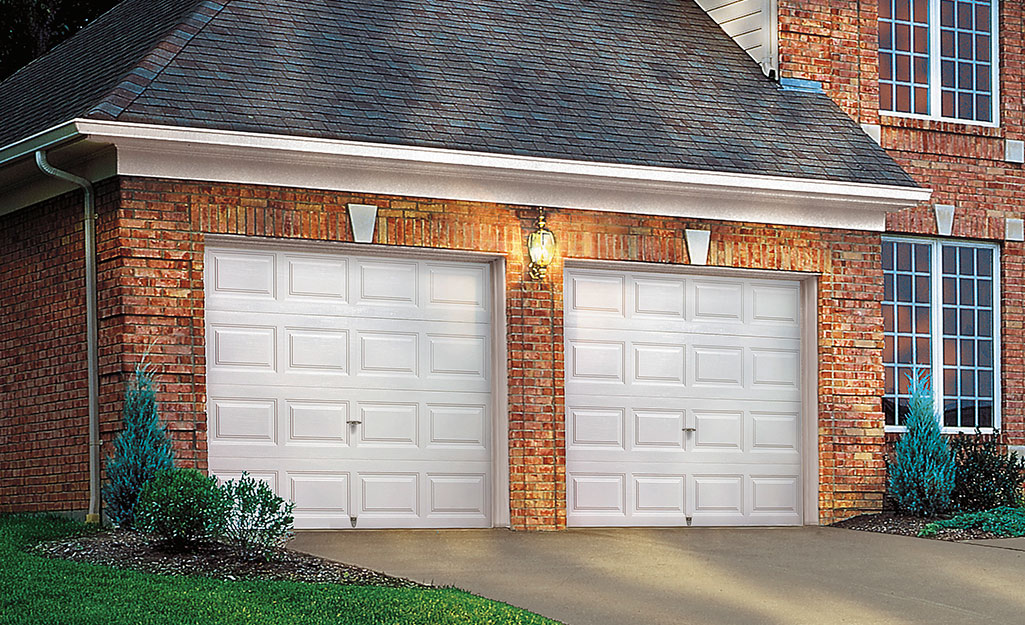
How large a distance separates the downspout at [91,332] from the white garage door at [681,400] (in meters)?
4.38

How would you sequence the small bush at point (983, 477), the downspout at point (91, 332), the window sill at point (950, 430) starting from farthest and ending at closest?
the window sill at point (950, 430) < the small bush at point (983, 477) < the downspout at point (91, 332)

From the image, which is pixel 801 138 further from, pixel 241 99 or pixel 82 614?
pixel 82 614

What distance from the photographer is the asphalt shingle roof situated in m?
13.5

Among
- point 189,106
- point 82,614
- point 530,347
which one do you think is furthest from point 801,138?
point 82,614

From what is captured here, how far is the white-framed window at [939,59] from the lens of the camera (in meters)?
17.7

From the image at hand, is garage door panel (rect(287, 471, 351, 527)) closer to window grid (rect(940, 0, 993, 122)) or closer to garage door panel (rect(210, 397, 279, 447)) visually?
garage door panel (rect(210, 397, 279, 447))

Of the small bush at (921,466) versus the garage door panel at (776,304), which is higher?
the garage door panel at (776,304)

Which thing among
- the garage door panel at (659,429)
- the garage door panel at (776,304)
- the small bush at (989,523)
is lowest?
the small bush at (989,523)

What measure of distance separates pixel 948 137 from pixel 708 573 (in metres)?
7.89

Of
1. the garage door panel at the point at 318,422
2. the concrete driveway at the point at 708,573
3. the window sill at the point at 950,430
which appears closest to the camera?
the concrete driveway at the point at 708,573

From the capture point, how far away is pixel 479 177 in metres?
14.2

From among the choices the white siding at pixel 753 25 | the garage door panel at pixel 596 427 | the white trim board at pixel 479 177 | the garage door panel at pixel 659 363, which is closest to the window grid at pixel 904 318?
the white trim board at pixel 479 177

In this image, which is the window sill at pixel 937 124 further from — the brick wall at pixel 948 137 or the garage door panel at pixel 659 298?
the garage door panel at pixel 659 298

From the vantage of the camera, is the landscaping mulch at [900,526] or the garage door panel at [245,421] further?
the landscaping mulch at [900,526]
